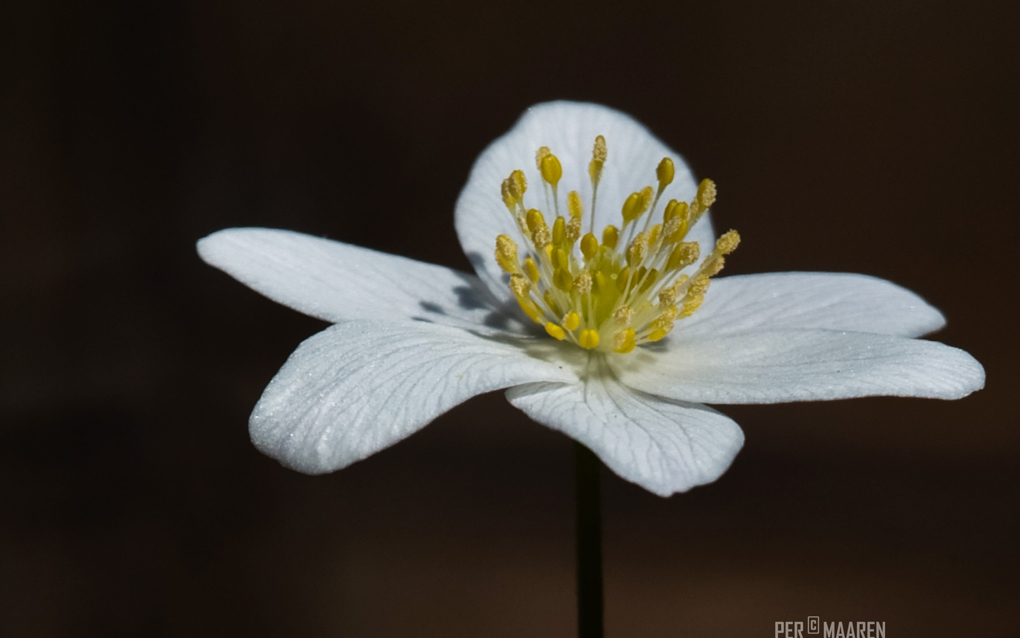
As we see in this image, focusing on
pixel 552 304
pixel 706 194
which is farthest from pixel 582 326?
pixel 706 194

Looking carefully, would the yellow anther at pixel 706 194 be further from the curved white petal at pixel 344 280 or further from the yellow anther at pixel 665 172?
the curved white petal at pixel 344 280

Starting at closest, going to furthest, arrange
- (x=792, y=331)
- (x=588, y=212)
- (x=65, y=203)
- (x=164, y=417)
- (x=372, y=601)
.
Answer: (x=792, y=331)
(x=588, y=212)
(x=372, y=601)
(x=65, y=203)
(x=164, y=417)

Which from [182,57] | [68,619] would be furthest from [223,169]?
[68,619]

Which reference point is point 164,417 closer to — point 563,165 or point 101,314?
point 101,314

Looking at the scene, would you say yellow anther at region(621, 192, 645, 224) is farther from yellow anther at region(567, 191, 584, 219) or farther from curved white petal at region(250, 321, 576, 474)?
curved white petal at region(250, 321, 576, 474)

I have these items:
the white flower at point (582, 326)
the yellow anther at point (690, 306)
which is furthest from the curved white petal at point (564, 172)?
the yellow anther at point (690, 306)

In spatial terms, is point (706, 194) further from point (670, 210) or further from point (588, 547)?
point (588, 547)

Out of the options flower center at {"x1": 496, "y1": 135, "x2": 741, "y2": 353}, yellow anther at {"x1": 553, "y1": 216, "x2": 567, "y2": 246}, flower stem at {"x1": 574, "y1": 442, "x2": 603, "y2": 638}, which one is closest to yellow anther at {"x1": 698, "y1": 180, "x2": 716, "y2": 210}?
flower center at {"x1": 496, "y1": 135, "x2": 741, "y2": 353}
